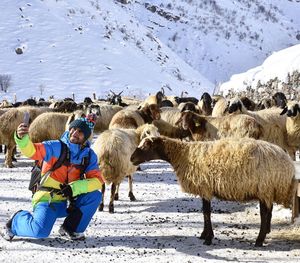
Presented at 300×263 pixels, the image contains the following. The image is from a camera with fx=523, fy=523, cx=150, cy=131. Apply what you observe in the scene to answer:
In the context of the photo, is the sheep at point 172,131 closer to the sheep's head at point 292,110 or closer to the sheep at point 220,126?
the sheep at point 220,126

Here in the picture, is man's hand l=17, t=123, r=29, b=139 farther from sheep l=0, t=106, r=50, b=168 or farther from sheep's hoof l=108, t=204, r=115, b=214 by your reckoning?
sheep l=0, t=106, r=50, b=168

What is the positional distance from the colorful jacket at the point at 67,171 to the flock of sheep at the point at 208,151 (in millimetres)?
890

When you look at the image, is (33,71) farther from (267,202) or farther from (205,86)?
(267,202)

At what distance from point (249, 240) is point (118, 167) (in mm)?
2526

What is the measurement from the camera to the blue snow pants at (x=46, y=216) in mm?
5883

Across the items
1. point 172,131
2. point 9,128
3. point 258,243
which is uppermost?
point 258,243

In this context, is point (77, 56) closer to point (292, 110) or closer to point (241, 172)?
point (292, 110)

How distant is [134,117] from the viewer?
41.0ft

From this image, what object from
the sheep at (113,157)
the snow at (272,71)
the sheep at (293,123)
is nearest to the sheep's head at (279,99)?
the sheep at (293,123)

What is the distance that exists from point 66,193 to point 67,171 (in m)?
0.32

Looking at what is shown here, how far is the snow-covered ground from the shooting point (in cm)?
562

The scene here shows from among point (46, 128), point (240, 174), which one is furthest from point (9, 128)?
point (240, 174)

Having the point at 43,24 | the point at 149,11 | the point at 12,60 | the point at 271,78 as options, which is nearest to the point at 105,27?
the point at 43,24

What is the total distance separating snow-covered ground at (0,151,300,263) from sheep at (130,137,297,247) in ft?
0.97
